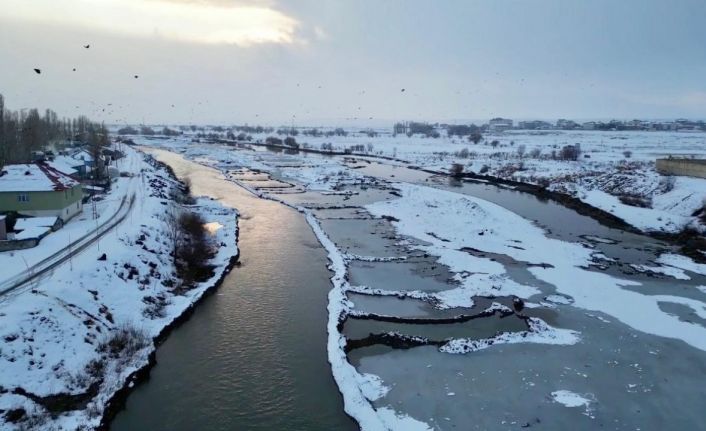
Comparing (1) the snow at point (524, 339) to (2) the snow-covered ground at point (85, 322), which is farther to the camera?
(1) the snow at point (524, 339)

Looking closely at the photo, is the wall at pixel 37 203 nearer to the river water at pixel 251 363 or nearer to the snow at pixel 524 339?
the river water at pixel 251 363

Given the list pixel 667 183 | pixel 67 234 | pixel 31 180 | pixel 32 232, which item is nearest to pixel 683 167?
pixel 667 183

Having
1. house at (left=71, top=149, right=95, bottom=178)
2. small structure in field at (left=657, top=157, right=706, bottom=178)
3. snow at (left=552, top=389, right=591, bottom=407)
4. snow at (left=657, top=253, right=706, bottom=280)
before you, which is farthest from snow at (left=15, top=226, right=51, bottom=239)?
small structure in field at (left=657, top=157, right=706, bottom=178)

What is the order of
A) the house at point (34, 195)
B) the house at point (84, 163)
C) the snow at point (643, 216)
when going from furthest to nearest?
1. the house at point (84, 163)
2. the snow at point (643, 216)
3. the house at point (34, 195)

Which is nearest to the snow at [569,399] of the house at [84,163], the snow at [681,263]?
the snow at [681,263]

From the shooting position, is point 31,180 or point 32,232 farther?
point 31,180

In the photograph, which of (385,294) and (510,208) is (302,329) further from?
(510,208)

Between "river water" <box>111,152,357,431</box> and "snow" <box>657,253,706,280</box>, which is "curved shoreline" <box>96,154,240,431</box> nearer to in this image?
"river water" <box>111,152,357,431</box>

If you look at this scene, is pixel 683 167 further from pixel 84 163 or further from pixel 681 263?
pixel 84 163
